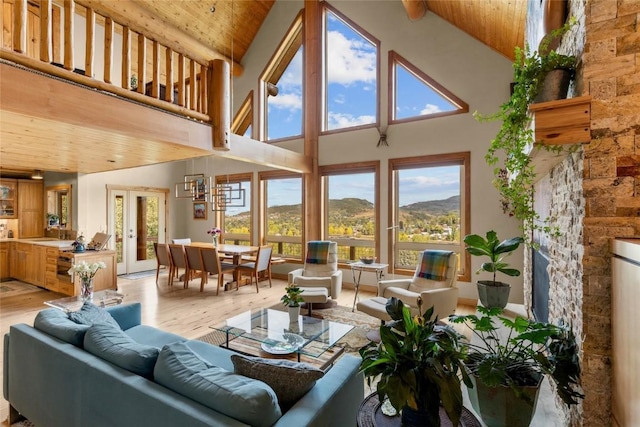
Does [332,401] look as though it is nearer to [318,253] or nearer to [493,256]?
[493,256]

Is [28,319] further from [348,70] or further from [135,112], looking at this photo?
[348,70]

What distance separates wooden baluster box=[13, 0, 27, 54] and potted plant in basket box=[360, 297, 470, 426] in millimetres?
3188

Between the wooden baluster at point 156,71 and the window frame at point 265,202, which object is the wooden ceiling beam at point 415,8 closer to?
the window frame at point 265,202

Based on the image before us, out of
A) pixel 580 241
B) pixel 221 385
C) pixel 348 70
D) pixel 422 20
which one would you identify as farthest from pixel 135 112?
pixel 422 20

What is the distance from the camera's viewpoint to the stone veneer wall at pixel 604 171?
1.56 metres

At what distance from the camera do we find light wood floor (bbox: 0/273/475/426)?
4.07 m

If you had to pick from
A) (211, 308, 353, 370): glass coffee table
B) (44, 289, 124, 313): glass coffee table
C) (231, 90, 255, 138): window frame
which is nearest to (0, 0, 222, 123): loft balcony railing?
(44, 289, 124, 313): glass coffee table

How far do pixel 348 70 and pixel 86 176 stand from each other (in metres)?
5.94

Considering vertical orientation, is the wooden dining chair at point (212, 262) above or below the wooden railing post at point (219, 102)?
below

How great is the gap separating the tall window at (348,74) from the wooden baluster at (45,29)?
4.58 m

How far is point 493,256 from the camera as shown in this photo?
2.34 metres

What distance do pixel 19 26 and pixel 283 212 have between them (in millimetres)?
5132

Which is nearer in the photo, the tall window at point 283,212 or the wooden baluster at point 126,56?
the wooden baluster at point 126,56

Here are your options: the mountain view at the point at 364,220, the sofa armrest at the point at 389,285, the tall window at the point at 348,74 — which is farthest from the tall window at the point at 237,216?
the sofa armrest at the point at 389,285
